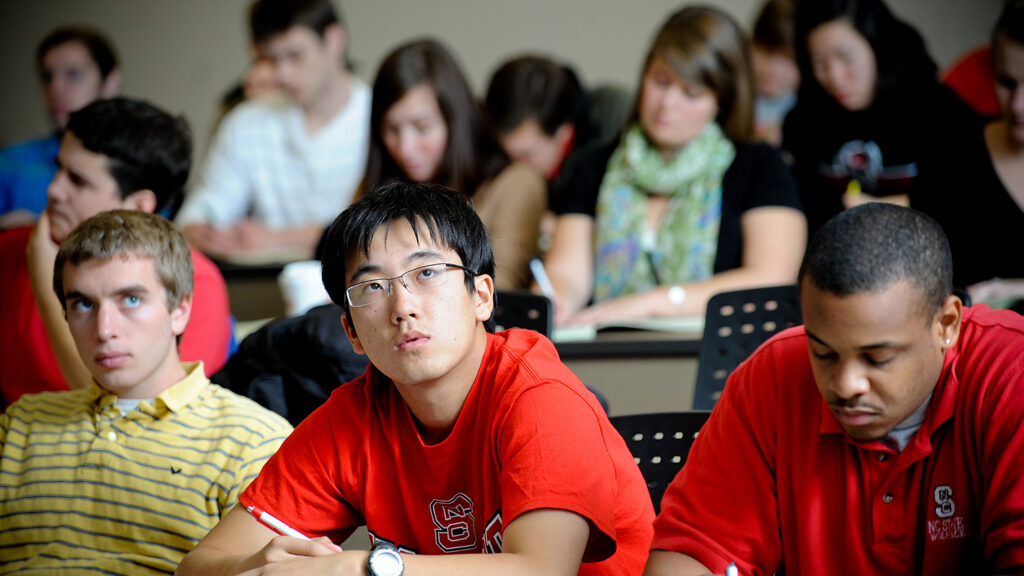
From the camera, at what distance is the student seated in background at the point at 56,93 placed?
3475mm

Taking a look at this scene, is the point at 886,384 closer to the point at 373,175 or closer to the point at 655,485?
the point at 655,485

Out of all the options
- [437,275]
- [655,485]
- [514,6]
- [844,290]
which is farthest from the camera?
[514,6]

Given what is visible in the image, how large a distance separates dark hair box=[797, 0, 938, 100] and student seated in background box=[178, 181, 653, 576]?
1952mm

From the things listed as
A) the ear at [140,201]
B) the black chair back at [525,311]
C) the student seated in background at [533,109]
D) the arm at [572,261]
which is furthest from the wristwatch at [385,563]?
the student seated in background at [533,109]

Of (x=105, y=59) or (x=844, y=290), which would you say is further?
(x=105, y=59)

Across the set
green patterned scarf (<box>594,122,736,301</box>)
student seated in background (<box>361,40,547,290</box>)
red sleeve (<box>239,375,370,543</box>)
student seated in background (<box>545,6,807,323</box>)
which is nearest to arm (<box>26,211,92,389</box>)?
red sleeve (<box>239,375,370,543</box>)

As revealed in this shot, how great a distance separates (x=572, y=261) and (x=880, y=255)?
185 centimetres

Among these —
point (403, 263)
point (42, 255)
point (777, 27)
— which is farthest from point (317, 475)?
point (777, 27)

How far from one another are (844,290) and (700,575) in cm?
35

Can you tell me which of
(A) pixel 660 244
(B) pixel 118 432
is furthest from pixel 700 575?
(A) pixel 660 244

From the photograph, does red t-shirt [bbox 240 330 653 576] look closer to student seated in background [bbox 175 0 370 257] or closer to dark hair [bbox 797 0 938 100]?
dark hair [bbox 797 0 938 100]

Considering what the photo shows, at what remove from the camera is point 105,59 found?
154 inches

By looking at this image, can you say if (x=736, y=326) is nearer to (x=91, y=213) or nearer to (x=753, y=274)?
(x=753, y=274)

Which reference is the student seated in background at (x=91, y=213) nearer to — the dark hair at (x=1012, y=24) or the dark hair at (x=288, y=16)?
the dark hair at (x=288, y=16)
